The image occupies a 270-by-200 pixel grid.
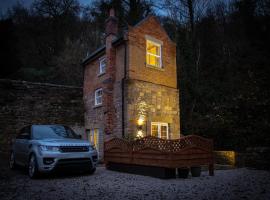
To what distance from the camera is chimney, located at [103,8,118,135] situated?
1438 cm

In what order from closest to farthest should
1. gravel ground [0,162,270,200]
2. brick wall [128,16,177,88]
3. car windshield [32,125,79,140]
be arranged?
gravel ground [0,162,270,200] → car windshield [32,125,79,140] → brick wall [128,16,177,88]

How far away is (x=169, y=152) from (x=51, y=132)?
4500 mm

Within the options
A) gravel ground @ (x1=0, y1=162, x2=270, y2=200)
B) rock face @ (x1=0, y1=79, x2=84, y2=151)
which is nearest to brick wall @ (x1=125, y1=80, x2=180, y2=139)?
rock face @ (x1=0, y1=79, x2=84, y2=151)

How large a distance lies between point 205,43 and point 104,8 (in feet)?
40.1

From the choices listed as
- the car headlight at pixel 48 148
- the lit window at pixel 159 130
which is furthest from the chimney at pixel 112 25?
the car headlight at pixel 48 148

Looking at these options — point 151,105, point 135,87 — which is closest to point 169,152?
point 135,87

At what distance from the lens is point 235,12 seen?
26359mm

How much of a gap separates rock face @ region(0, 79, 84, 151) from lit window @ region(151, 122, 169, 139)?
20.1ft

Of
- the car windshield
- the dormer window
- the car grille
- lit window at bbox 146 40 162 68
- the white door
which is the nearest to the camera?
the car grille

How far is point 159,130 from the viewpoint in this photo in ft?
47.9

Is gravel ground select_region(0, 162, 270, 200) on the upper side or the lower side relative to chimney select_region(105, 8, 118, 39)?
lower

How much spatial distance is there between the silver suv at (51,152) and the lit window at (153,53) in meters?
7.89

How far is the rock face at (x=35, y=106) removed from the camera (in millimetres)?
15492

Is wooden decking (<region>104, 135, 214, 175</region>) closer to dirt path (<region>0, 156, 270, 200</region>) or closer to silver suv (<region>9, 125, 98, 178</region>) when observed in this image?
dirt path (<region>0, 156, 270, 200</region>)
